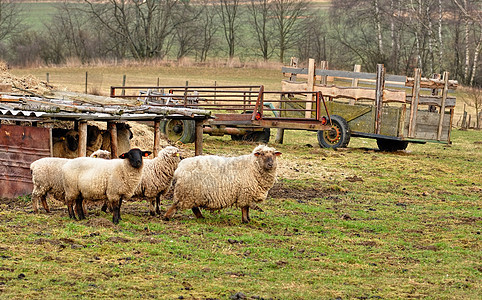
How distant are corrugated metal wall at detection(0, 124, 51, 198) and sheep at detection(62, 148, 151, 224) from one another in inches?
93.8

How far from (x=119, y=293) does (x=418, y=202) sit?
30.6 ft

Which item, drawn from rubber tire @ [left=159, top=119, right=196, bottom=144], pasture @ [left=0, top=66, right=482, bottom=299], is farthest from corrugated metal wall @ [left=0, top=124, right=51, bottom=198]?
rubber tire @ [left=159, top=119, right=196, bottom=144]

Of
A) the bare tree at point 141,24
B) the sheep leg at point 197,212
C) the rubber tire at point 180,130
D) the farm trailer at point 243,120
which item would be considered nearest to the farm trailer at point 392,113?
the farm trailer at point 243,120

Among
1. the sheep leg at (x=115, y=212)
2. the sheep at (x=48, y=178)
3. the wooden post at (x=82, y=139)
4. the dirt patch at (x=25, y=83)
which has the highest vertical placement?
the dirt patch at (x=25, y=83)

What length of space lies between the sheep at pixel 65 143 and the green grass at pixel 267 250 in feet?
7.64

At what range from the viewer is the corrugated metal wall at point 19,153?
12.9 meters

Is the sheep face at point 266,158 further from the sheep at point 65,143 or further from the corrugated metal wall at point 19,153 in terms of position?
the sheep at point 65,143

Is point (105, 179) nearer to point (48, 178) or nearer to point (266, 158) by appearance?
point (48, 178)

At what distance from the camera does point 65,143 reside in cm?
1495

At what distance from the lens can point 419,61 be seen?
2034 inches

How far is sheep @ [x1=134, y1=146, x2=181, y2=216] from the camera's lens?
1156 cm

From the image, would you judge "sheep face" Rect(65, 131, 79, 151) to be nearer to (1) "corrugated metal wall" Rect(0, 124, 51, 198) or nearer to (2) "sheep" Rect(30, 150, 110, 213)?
(1) "corrugated metal wall" Rect(0, 124, 51, 198)

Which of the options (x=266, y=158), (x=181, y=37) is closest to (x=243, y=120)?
(x=266, y=158)

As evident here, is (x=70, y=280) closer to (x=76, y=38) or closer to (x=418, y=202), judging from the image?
(x=418, y=202)
